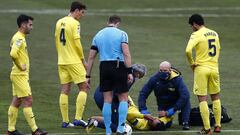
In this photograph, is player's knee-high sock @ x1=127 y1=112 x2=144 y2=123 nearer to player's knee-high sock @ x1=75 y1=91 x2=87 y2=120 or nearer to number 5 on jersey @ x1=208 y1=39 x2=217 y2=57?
player's knee-high sock @ x1=75 y1=91 x2=87 y2=120

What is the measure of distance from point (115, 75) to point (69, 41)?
2144 mm

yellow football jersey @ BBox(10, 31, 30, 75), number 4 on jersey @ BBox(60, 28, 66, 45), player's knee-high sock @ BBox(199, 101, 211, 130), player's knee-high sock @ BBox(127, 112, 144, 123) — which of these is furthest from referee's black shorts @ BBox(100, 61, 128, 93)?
A: number 4 on jersey @ BBox(60, 28, 66, 45)

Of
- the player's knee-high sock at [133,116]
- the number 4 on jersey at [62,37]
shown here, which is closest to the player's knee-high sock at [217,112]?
the player's knee-high sock at [133,116]

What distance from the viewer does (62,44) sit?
53.9 ft

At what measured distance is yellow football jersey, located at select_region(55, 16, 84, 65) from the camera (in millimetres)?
16281

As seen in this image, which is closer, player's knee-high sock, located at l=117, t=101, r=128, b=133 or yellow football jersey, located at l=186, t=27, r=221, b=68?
player's knee-high sock, located at l=117, t=101, r=128, b=133

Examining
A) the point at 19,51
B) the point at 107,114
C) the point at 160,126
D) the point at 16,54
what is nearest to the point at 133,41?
the point at 160,126

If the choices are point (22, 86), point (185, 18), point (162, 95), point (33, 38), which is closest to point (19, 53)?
point (22, 86)

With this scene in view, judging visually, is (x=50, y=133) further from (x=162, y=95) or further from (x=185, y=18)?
(x=185, y=18)

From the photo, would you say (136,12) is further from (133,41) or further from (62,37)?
(62,37)

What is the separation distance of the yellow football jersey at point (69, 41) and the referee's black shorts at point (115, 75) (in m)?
1.79

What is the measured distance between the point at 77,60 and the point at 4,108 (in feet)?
12.0

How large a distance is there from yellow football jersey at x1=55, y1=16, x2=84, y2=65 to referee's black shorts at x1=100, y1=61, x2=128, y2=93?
1793 mm

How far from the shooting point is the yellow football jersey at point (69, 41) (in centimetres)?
1628
